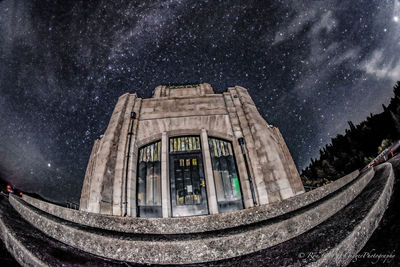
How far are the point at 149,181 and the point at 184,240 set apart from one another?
7216mm

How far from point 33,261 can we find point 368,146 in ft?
182

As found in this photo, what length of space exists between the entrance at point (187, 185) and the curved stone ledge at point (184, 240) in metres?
6.48

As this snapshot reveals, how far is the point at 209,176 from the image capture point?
8641mm

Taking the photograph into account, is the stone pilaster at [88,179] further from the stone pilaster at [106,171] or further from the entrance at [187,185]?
the entrance at [187,185]

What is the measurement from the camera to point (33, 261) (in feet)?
6.81

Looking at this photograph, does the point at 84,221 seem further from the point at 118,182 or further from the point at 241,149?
the point at 241,149

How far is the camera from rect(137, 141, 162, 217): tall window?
28.5 ft

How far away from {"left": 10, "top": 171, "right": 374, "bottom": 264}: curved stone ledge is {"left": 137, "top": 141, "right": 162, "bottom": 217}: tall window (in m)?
6.11

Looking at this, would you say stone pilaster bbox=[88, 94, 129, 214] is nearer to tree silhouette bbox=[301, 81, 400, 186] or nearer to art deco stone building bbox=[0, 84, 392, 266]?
art deco stone building bbox=[0, 84, 392, 266]

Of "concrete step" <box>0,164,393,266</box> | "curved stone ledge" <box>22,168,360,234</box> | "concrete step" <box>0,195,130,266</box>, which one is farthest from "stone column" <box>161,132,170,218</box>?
"concrete step" <box>0,195,130,266</box>

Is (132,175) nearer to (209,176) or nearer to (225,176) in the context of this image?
(209,176)

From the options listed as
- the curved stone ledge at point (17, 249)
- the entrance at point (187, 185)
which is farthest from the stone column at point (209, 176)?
the curved stone ledge at point (17, 249)

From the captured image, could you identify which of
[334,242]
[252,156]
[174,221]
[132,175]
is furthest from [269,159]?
[334,242]

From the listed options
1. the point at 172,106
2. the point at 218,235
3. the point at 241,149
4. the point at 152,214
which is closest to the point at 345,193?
the point at 218,235
